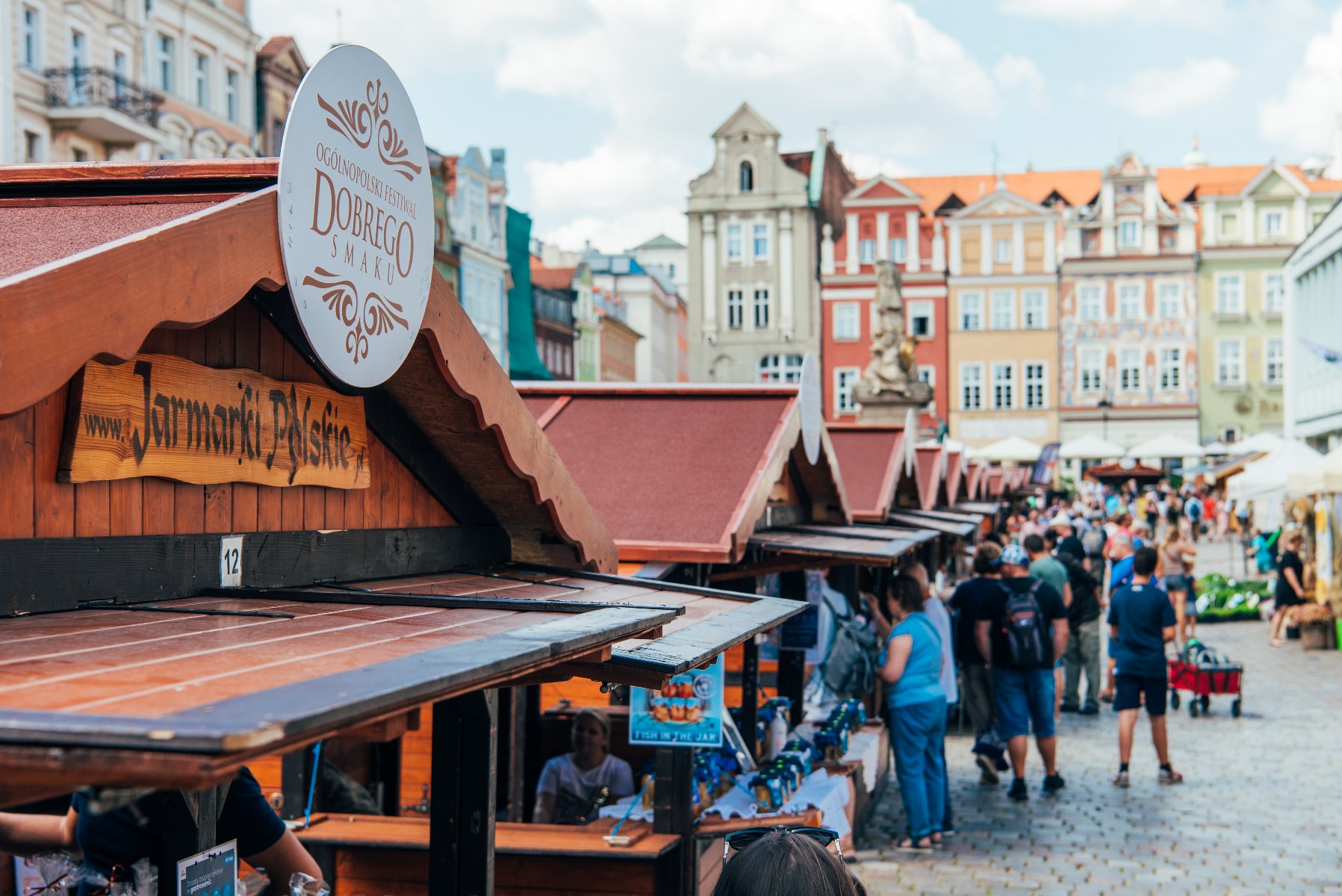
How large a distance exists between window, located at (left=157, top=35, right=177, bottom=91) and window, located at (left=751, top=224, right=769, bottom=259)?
1070 inches

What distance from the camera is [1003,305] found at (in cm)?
5712

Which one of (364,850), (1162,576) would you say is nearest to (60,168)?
(364,850)

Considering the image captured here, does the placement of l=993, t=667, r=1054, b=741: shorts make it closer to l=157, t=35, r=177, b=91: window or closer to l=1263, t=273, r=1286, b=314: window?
l=157, t=35, r=177, b=91: window

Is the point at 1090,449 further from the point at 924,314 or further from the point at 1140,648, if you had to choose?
the point at 1140,648

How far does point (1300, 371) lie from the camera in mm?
34188

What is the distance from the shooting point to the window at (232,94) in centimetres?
3656

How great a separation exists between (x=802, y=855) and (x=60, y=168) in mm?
2191

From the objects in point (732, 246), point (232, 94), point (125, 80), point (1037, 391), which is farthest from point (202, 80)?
point (1037, 391)

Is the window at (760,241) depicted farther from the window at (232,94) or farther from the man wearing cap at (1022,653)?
the man wearing cap at (1022,653)

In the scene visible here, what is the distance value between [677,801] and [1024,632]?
4.35 metres

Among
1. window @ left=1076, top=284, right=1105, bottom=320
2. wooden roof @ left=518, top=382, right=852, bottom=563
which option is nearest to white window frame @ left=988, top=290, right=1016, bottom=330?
window @ left=1076, top=284, right=1105, bottom=320

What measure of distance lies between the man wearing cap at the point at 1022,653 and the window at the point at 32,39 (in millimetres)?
25853

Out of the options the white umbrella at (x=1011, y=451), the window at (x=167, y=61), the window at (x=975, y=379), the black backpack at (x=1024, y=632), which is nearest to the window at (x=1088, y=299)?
the window at (x=975, y=379)

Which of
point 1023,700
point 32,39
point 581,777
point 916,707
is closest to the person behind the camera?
point 581,777
